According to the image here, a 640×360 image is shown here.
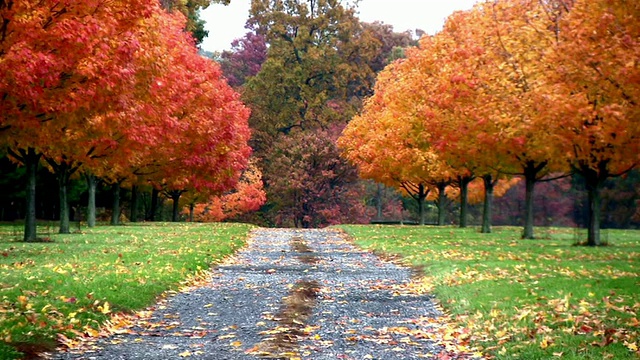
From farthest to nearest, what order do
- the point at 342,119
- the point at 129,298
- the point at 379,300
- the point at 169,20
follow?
1. the point at 342,119
2. the point at 169,20
3. the point at 379,300
4. the point at 129,298

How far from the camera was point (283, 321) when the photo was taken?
1197 cm

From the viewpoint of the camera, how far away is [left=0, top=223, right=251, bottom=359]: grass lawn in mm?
10422

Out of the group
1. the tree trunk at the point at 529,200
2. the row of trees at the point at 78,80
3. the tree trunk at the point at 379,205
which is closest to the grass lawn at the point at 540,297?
the tree trunk at the point at 529,200

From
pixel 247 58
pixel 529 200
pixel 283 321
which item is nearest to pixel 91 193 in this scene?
pixel 529 200

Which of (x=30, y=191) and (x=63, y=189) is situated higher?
(x=63, y=189)

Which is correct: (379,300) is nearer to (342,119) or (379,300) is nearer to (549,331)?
(549,331)

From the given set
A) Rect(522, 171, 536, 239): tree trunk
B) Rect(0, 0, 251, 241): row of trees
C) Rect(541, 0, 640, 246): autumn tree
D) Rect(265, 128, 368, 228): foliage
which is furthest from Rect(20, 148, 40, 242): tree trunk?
Rect(265, 128, 368, 228): foliage

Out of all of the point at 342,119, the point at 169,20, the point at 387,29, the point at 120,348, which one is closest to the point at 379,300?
the point at 120,348

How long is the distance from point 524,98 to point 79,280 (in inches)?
716

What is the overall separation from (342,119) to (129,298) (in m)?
58.0

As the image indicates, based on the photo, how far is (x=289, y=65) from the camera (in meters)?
70.9

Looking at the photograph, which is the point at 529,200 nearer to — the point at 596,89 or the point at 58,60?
the point at 596,89

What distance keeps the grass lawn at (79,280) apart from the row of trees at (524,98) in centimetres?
1075

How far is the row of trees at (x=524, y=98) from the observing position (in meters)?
18.9
